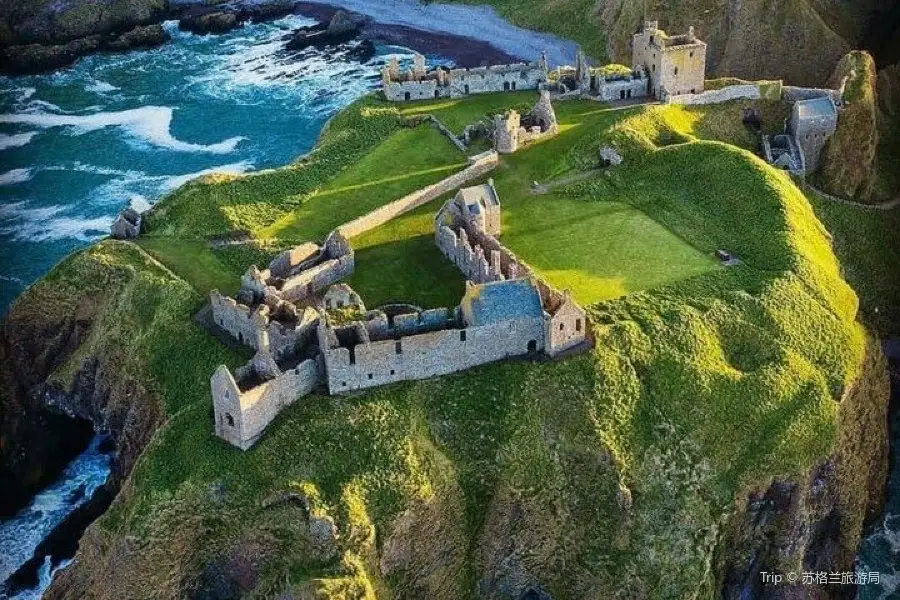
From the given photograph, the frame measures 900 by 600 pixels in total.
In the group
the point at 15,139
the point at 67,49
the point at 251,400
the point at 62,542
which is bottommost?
the point at 62,542

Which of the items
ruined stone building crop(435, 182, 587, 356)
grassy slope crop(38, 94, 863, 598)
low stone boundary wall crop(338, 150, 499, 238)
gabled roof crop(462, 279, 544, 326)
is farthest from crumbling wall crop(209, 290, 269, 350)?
ruined stone building crop(435, 182, 587, 356)

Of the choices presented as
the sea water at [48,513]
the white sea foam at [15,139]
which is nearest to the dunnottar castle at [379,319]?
the sea water at [48,513]

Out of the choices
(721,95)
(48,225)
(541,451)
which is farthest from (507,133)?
(48,225)

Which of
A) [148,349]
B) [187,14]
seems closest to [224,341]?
[148,349]

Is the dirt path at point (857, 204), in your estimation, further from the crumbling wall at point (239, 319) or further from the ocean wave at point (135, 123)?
the ocean wave at point (135, 123)

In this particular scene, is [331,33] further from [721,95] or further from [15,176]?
[721,95]

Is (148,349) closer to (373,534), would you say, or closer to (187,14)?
(373,534)

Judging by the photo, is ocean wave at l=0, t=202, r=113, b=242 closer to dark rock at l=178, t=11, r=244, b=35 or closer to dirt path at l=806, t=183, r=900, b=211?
dark rock at l=178, t=11, r=244, b=35
